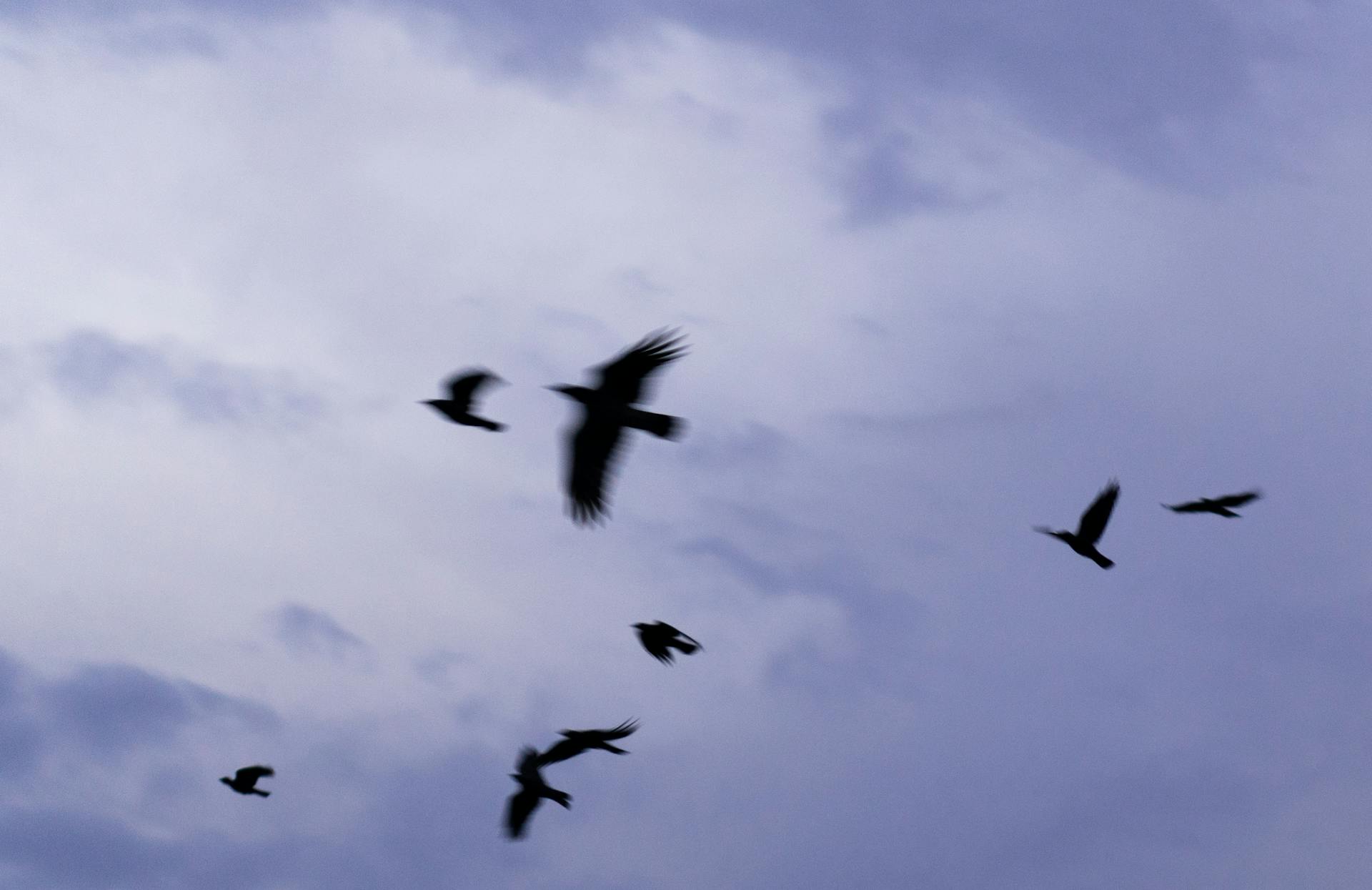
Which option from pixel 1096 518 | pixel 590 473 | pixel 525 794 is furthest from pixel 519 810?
pixel 1096 518

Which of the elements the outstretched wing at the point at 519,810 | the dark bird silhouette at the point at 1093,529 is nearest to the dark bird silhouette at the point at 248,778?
the outstretched wing at the point at 519,810

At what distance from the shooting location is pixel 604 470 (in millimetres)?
29094

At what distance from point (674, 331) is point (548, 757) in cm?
824

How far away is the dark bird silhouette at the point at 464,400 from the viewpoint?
2920 centimetres

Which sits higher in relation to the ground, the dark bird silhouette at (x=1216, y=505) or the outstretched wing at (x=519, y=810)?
the dark bird silhouette at (x=1216, y=505)

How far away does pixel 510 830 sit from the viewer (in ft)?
98.3

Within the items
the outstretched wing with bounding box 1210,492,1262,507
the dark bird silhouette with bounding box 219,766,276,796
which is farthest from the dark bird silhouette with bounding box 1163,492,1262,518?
the dark bird silhouette with bounding box 219,766,276,796

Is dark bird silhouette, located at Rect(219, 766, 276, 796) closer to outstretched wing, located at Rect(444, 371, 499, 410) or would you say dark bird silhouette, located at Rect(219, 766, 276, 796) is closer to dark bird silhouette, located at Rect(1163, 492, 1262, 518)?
outstretched wing, located at Rect(444, 371, 499, 410)

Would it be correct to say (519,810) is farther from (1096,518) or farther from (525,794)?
(1096,518)

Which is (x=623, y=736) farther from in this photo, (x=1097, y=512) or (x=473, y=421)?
(x=1097, y=512)

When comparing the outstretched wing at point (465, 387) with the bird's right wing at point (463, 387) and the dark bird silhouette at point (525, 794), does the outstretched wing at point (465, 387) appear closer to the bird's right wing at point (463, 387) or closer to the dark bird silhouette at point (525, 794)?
the bird's right wing at point (463, 387)

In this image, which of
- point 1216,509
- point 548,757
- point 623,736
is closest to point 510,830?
point 548,757

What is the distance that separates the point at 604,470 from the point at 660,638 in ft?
10.4

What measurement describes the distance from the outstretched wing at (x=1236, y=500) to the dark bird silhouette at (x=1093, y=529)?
5.84 ft
